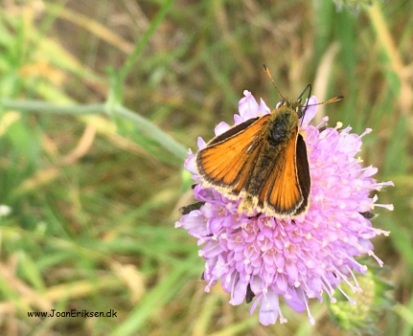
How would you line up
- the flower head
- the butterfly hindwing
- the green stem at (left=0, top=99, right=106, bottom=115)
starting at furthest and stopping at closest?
the green stem at (left=0, top=99, right=106, bottom=115) → the flower head → the butterfly hindwing

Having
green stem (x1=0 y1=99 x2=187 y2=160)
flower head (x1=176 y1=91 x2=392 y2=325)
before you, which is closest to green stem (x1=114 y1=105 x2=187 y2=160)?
green stem (x1=0 y1=99 x2=187 y2=160)

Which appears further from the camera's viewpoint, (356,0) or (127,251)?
(127,251)

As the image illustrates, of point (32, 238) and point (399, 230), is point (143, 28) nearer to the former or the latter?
point (32, 238)

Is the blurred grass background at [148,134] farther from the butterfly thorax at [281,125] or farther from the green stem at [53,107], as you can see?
the butterfly thorax at [281,125]

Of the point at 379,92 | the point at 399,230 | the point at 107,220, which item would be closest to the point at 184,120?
the point at 107,220

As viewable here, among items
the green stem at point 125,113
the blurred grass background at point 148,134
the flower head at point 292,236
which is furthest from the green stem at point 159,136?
the flower head at point 292,236

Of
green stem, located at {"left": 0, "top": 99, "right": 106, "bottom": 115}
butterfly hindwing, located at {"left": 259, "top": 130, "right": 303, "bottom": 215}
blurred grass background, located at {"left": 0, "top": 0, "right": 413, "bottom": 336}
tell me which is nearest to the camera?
butterfly hindwing, located at {"left": 259, "top": 130, "right": 303, "bottom": 215}

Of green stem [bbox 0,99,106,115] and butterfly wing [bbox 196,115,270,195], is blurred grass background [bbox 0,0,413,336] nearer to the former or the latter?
green stem [bbox 0,99,106,115]
